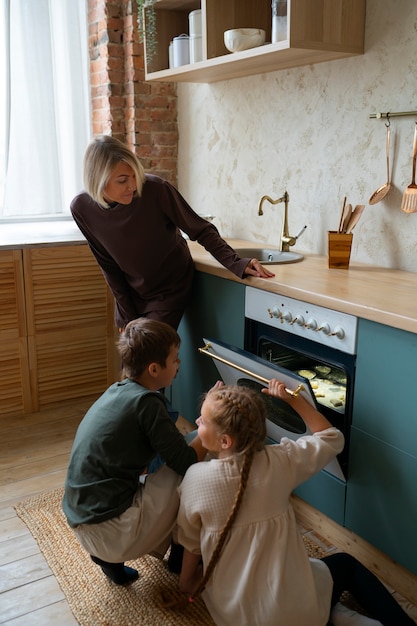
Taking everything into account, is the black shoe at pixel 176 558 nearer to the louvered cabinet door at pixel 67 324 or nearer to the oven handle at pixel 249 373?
the oven handle at pixel 249 373

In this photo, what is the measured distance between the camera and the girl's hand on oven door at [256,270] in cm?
212

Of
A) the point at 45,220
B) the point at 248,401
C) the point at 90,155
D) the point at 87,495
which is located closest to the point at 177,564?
the point at 87,495

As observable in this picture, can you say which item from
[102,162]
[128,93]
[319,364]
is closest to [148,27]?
[128,93]

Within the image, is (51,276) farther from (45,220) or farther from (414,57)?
(414,57)

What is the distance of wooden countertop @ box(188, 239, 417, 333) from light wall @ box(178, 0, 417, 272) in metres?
0.17

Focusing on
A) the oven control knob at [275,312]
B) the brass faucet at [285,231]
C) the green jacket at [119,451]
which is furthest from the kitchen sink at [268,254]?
the green jacket at [119,451]

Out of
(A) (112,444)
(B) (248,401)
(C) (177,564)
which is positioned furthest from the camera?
(C) (177,564)

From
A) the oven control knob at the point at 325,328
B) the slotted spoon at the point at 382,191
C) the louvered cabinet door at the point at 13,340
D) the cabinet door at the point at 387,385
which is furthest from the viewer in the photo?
the louvered cabinet door at the point at 13,340

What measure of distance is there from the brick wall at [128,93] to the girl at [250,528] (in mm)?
2149

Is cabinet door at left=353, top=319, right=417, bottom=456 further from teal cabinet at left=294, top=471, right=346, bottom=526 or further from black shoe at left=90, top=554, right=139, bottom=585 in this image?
black shoe at left=90, top=554, right=139, bottom=585

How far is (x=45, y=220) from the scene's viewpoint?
3.58 metres

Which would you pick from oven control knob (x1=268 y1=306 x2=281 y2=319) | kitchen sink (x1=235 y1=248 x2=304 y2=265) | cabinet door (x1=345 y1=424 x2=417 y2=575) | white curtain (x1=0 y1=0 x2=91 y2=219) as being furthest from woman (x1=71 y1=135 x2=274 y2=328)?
white curtain (x1=0 y1=0 x2=91 y2=219)

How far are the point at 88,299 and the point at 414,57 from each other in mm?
1856

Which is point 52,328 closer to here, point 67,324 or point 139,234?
point 67,324
